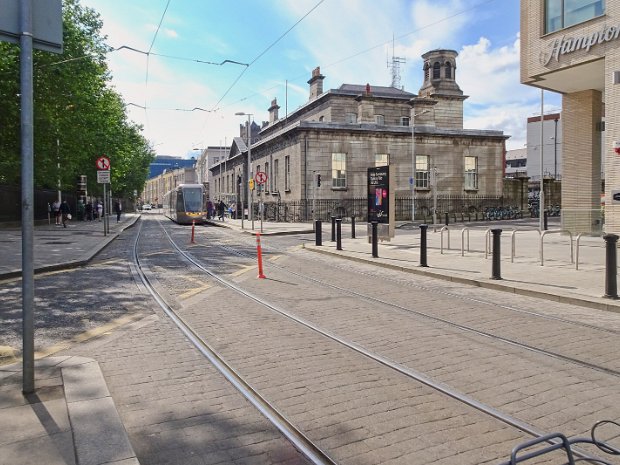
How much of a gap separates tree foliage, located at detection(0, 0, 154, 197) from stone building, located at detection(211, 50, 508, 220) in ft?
40.2

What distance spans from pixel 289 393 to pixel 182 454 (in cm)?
125

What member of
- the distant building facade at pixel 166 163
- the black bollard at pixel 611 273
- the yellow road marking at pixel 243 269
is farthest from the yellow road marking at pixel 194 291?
the distant building facade at pixel 166 163

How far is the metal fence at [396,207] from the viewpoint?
139ft

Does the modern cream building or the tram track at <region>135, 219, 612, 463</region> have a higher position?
the modern cream building

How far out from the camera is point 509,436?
139 inches

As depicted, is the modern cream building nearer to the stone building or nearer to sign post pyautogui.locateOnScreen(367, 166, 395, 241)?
sign post pyautogui.locateOnScreen(367, 166, 395, 241)

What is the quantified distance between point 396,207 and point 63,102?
27.5 metres

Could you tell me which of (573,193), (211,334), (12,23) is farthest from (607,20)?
(12,23)

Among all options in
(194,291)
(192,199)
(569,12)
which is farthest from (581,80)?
(192,199)

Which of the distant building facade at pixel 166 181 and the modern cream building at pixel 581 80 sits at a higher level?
the distant building facade at pixel 166 181

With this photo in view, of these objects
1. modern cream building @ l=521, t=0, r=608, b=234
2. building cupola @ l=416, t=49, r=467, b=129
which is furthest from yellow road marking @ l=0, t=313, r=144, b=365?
building cupola @ l=416, t=49, r=467, b=129

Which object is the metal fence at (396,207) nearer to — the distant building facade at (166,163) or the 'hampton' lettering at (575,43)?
the 'hampton' lettering at (575,43)

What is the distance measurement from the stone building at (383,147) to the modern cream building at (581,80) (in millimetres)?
16762

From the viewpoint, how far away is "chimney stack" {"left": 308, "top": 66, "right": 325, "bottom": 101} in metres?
58.8
